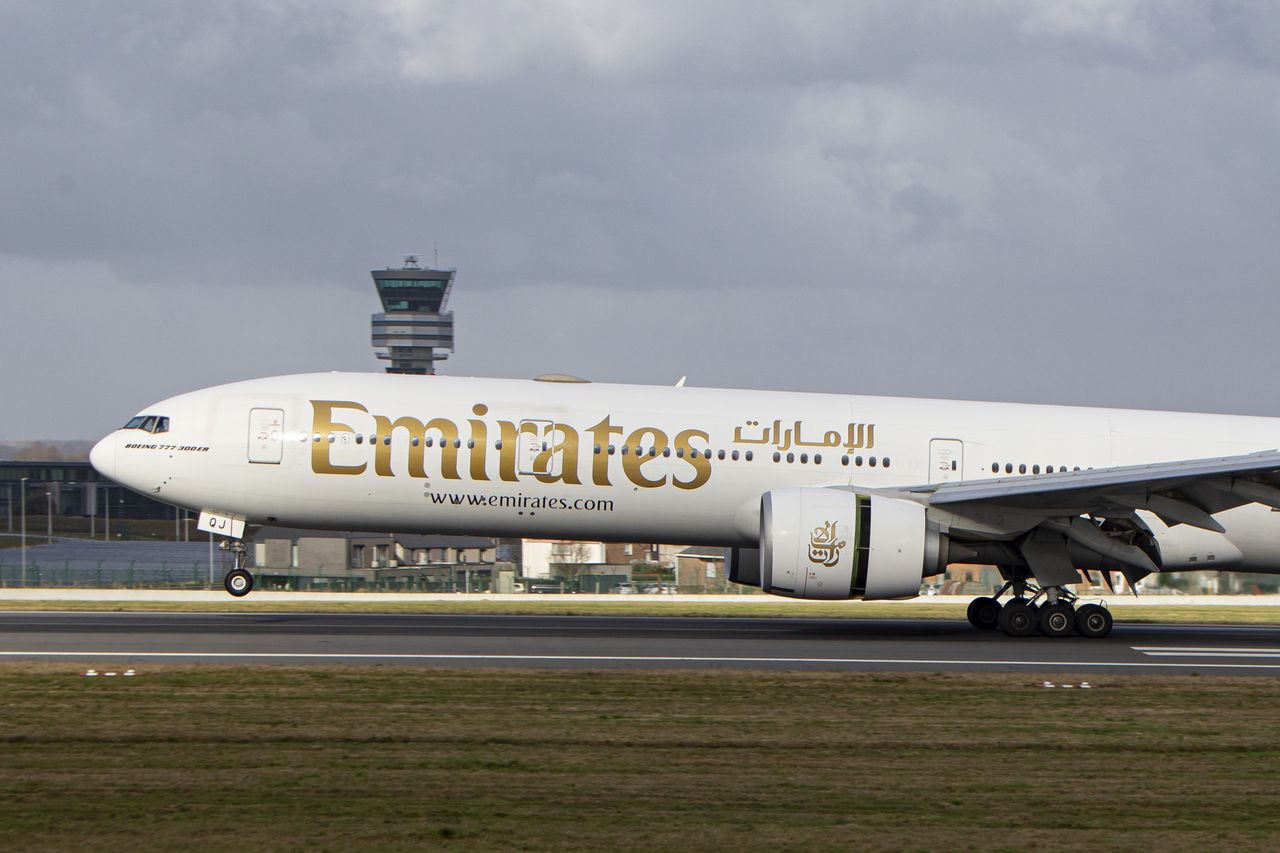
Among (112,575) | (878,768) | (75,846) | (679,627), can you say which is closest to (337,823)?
(75,846)

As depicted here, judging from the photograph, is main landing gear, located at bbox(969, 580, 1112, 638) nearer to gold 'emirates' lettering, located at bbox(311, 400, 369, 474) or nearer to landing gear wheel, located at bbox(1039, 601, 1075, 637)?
landing gear wheel, located at bbox(1039, 601, 1075, 637)

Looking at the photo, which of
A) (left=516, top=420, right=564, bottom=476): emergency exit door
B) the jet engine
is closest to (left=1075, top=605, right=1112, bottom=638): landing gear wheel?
the jet engine

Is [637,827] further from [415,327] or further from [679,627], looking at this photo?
[415,327]

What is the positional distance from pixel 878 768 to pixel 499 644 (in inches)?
388

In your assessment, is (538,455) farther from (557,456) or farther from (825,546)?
(825,546)

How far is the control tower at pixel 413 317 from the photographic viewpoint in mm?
162500

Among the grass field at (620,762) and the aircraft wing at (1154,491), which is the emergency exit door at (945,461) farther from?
the grass field at (620,762)

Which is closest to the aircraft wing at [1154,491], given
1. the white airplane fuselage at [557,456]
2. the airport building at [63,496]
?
the white airplane fuselage at [557,456]

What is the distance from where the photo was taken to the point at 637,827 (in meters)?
9.38

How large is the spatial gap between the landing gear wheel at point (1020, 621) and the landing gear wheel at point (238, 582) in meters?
12.6

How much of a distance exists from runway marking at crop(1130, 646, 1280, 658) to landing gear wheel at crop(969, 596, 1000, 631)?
388 cm

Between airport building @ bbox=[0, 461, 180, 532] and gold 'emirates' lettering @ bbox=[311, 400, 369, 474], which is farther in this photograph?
airport building @ bbox=[0, 461, 180, 532]

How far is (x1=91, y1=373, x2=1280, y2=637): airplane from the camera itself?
2277 centimetres

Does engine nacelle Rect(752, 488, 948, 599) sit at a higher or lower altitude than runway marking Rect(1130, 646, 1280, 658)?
higher
